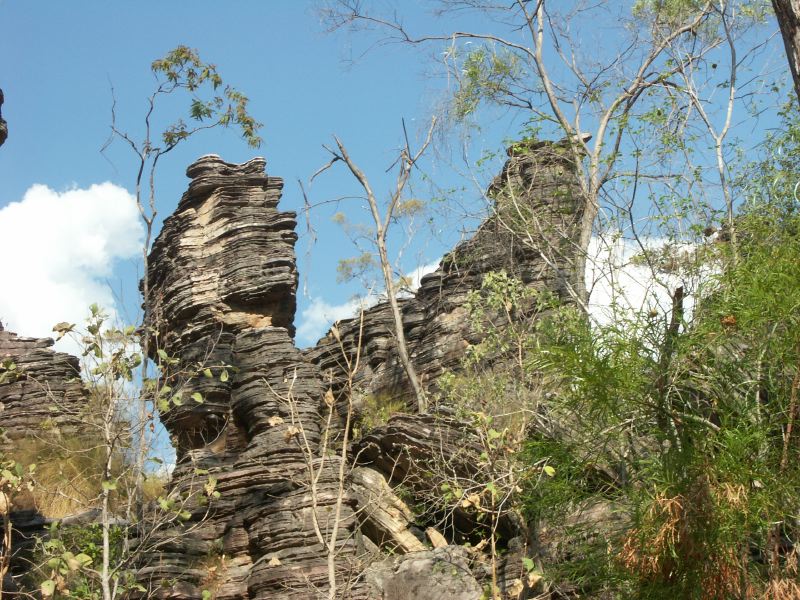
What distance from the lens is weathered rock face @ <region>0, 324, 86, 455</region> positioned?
64.9 ft

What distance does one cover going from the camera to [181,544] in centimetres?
1519

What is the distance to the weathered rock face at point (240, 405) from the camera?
14.6 meters

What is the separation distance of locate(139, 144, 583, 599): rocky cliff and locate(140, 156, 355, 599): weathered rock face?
0.03 metres

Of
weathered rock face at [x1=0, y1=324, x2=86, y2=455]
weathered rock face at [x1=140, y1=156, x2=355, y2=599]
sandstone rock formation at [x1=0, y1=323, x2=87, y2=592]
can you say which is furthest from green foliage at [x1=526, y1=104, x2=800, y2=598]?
weathered rock face at [x1=0, y1=324, x2=86, y2=455]

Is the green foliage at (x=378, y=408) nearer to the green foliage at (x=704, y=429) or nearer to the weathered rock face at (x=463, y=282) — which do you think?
the weathered rock face at (x=463, y=282)

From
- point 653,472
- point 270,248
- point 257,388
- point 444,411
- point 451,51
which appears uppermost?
point 451,51

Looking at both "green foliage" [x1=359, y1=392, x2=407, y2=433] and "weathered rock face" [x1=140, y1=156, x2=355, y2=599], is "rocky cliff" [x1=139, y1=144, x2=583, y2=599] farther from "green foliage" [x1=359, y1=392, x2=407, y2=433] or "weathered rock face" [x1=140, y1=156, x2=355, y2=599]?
"green foliage" [x1=359, y1=392, x2=407, y2=433]

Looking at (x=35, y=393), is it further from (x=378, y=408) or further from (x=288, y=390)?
(x=288, y=390)

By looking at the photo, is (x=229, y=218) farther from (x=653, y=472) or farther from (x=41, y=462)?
(x=653, y=472)

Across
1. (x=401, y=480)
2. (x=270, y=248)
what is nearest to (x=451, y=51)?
(x=270, y=248)

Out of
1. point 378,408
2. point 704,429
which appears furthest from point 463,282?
point 704,429

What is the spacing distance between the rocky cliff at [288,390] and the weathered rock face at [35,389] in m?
2.04

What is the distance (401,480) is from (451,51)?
383 inches

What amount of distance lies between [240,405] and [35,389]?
5.14m
